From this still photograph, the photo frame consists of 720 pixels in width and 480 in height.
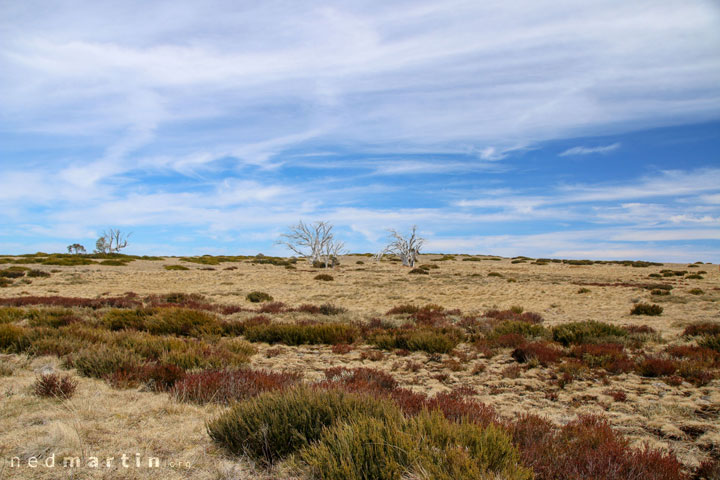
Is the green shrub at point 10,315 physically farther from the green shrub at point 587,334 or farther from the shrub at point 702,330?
the shrub at point 702,330

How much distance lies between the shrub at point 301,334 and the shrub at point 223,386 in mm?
4838

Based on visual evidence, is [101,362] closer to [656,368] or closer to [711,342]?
[656,368]

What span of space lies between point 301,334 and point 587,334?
7.08 m

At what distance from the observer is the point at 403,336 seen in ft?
32.7

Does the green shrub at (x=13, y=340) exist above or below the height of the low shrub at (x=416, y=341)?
above

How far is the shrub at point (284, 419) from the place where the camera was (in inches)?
137

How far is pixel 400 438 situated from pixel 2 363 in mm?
6784

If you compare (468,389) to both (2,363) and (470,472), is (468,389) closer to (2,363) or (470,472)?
(470,472)

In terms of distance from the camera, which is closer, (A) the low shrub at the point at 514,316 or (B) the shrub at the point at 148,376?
(B) the shrub at the point at 148,376

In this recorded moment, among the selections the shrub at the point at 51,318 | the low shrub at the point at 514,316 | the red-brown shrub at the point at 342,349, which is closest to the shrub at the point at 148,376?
the red-brown shrub at the point at 342,349

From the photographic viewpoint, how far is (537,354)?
8.16 metres

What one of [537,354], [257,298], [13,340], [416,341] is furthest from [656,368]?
[257,298]

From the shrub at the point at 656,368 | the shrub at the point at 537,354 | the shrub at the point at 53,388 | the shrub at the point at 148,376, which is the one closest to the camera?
the shrub at the point at 53,388

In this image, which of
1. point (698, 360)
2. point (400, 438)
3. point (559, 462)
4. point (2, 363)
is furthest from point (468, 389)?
point (2, 363)
